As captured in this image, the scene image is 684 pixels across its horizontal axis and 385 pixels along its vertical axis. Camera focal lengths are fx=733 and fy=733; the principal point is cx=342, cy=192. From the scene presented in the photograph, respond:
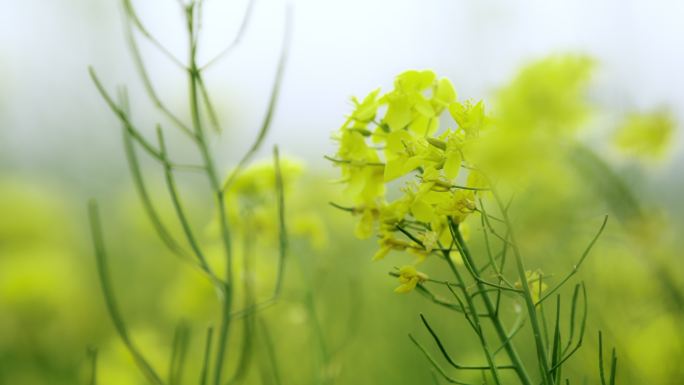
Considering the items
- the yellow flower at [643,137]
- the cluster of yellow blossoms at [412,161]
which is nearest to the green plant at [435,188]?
the cluster of yellow blossoms at [412,161]

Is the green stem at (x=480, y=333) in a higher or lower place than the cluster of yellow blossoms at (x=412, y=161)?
lower

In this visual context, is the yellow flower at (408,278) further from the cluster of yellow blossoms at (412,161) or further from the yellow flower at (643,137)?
the yellow flower at (643,137)

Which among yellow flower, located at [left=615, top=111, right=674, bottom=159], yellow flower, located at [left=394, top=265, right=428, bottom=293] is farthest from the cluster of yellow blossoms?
yellow flower, located at [left=615, top=111, right=674, bottom=159]

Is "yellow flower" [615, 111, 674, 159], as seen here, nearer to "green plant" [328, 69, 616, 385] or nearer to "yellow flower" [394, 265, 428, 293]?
"green plant" [328, 69, 616, 385]

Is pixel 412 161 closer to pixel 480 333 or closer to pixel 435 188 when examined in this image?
pixel 435 188

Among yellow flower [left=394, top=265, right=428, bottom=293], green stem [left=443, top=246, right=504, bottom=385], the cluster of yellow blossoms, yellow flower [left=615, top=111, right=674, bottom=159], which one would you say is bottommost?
green stem [left=443, top=246, right=504, bottom=385]

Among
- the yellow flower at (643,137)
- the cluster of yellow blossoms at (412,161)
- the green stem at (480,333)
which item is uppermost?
the yellow flower at (643,137)

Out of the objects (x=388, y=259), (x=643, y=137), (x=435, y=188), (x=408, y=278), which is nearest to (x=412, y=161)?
(x=435, y=188)

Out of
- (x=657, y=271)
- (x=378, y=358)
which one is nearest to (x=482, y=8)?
(x=378, y=358)
